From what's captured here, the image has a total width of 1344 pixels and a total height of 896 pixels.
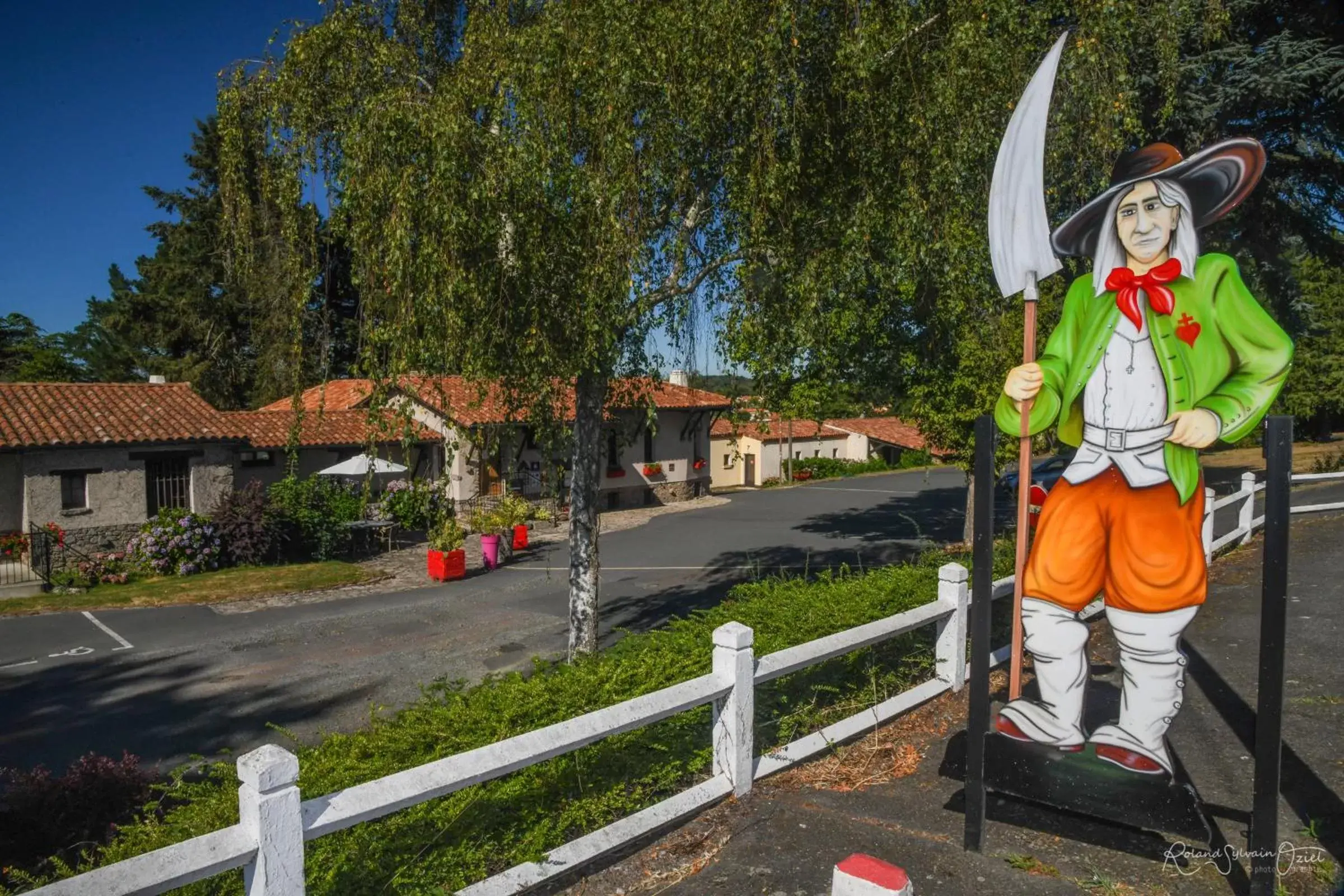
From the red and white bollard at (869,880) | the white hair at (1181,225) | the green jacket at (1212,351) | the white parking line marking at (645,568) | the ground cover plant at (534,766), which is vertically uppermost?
the white hair at (1181,225)

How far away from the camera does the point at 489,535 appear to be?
1975 centimetres

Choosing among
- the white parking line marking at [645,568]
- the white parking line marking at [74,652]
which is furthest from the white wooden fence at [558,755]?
the white parking line marking at [74,652]

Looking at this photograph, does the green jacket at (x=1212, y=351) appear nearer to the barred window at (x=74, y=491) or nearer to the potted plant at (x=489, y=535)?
the potted plant at (x=489, y=535)

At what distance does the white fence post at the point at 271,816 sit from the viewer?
2965 millimetres

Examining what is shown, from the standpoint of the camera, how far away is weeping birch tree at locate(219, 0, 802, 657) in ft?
23.7

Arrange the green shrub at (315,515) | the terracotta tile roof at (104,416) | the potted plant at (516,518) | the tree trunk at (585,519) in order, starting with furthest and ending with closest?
1. the green shrub at (315,515)
2. the potted plant at (516,518)
3. the terracotta tile roof at (104,416)
4. the tree trunk at (585,519)

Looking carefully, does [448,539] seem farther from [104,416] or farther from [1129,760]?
[1129,760]

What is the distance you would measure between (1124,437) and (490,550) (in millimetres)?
16466

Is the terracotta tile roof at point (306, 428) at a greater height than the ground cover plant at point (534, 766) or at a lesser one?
greater

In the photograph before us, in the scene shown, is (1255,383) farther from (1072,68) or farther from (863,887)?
(1072,68)

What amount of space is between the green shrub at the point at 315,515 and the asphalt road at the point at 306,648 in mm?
4659

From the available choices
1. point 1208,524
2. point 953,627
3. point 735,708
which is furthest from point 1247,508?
point 735,708

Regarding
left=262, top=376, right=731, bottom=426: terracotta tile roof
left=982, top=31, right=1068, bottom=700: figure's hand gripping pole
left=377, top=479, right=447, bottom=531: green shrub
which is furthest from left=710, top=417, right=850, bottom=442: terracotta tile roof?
left=982, top=31, right=1068, bottom=700: figure's hand gripping pole

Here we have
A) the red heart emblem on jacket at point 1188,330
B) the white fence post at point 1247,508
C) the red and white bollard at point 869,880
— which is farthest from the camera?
the white fence post at point 1247,508
